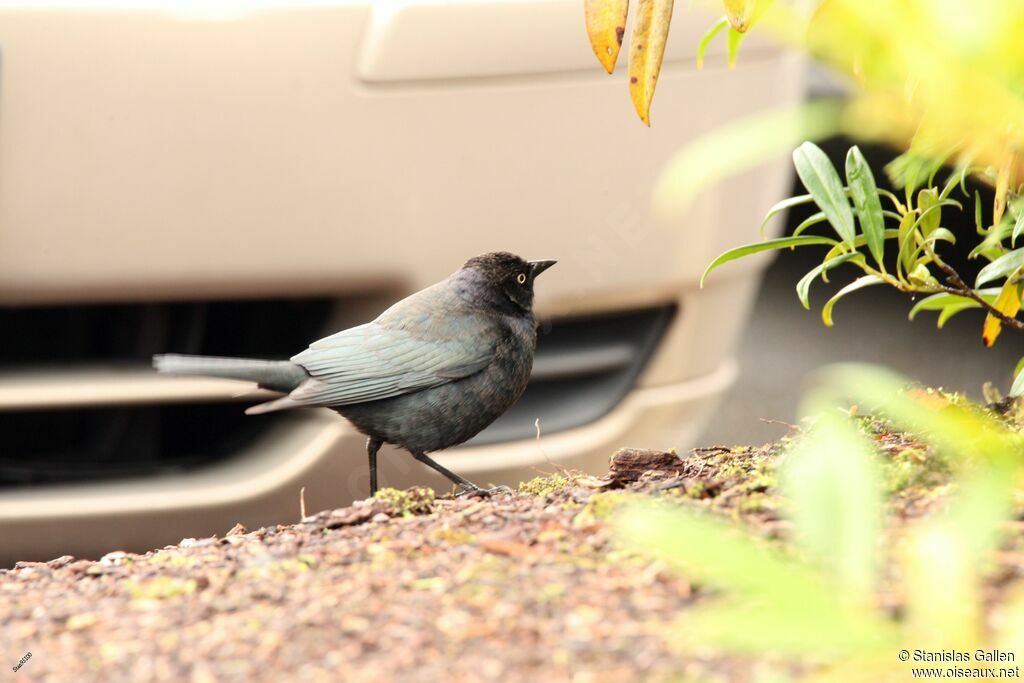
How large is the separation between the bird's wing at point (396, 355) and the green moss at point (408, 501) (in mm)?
767

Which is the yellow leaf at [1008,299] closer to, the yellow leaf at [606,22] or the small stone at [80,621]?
the yellow leaf at [606,22]

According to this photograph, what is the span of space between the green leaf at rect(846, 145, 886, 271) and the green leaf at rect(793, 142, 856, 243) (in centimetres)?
2

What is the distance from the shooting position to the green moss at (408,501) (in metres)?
1.83

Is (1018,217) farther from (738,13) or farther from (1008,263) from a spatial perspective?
(738,13)

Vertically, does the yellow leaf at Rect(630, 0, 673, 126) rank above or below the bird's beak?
above

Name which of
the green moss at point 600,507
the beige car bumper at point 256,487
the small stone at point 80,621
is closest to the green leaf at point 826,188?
the green moss at point 600,507

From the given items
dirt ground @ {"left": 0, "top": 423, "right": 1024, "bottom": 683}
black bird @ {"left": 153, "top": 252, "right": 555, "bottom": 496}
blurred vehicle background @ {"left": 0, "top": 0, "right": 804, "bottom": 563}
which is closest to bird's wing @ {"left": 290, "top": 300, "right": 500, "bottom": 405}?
black bird @ {"left": 153, "top": 252, "right": 555, "bottom": 496}

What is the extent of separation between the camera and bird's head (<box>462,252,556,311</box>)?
2.98 metres

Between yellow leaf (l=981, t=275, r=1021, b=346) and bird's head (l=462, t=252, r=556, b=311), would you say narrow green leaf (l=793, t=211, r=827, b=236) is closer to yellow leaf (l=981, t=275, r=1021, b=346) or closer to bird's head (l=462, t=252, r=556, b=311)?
yellow leaf (l=981, t=275, r=1021, b=346)

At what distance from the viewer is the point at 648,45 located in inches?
58.6

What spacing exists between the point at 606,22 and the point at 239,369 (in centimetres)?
142

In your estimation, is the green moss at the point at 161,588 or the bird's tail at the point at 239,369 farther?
the bird's tail at the point at 239,369

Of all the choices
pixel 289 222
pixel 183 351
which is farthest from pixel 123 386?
pixel 289 222

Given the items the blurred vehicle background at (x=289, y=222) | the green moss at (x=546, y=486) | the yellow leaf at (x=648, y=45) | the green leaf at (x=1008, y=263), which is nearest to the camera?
the yellow leaf at (x=648, y=45)
